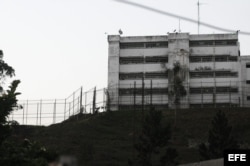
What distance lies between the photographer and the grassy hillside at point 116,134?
3412cm

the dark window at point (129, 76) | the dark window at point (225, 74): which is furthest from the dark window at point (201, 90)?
the dark window at point (129, 76)

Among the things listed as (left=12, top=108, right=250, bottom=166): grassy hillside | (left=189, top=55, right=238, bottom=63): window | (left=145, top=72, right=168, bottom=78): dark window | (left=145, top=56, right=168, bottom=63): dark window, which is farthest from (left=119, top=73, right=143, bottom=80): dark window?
(left=12, top=108, right=250, bottom=166): grassy hillside

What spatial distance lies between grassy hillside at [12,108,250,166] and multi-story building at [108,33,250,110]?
10.6 metres

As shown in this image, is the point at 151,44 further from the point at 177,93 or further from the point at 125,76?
the point at 177,93

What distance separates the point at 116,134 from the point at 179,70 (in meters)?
23.2

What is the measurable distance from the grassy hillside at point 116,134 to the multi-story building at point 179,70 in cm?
1063

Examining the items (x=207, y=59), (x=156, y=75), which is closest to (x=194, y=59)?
(x=207, y=59)

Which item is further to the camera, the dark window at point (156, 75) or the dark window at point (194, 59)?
the dark window at point (194, 59)

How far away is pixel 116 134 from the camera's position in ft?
146

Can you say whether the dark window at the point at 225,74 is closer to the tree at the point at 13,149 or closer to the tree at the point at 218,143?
the tree at the point at 218,143

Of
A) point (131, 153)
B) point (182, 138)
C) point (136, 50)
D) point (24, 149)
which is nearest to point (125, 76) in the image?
point (136, 50)

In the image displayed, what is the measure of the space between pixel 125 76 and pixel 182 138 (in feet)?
85.9

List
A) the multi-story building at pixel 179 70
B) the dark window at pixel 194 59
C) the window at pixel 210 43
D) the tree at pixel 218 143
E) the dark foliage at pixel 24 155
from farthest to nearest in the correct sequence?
1. the window at pixel 210 43
2. the dark window at pixel 194 59
3. the multi-story building at pixel 179 70
4. the tree at pixel 218 143
5. the dark foliage at pixel 24 155

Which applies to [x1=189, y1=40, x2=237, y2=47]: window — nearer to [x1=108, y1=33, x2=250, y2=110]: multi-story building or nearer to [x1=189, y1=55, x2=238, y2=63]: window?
[x1=108, y1=33, x2=250, y2=110]: multi-story building
